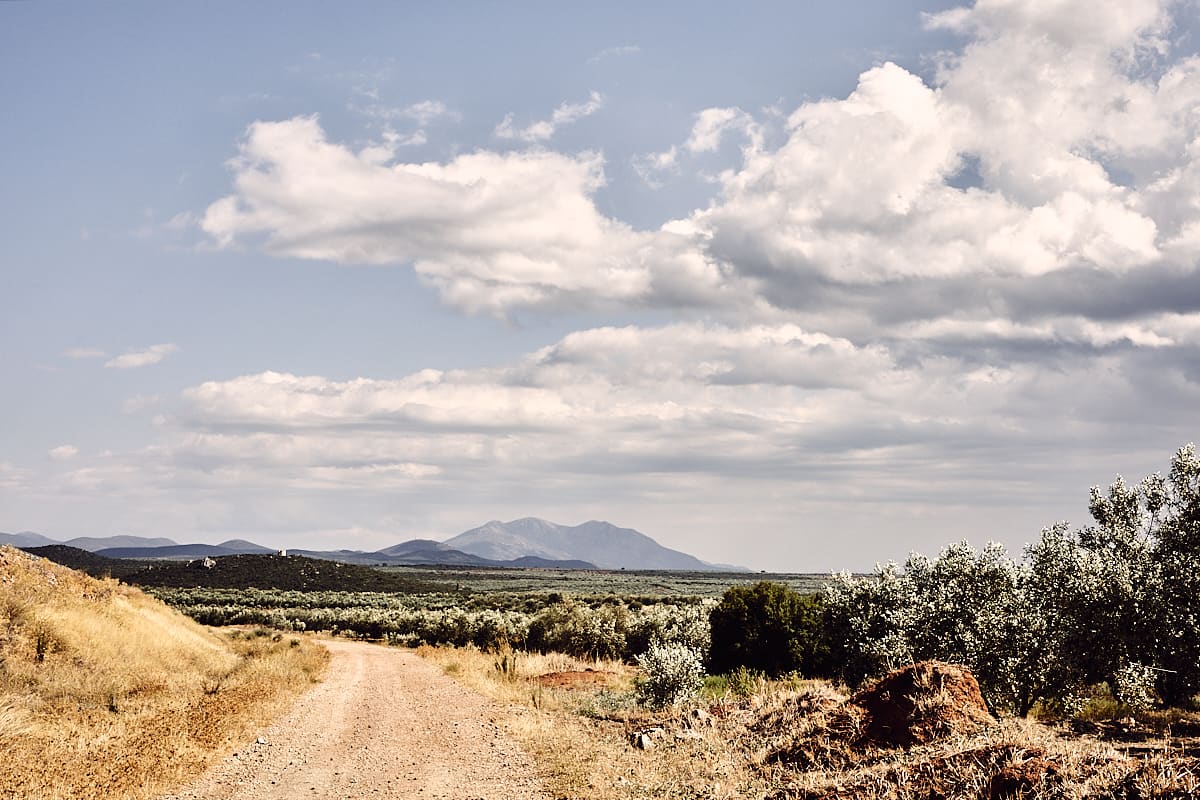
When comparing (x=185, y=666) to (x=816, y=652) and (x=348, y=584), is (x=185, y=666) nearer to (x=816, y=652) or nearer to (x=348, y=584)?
(x=816, y=652)

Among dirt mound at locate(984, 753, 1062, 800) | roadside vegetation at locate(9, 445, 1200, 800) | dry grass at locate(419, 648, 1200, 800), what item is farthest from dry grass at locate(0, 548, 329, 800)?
dirt mound at locate(984, 753, 1062, 800)

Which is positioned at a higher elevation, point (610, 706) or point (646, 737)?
point (646, 737)

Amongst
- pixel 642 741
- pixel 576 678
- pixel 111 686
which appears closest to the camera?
pixel 642 741

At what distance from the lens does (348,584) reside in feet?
349

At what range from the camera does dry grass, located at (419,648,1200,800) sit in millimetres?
8898

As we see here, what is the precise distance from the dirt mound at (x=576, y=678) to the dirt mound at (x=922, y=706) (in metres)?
14.8

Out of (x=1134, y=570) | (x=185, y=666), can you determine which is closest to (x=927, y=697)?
(x=1134, y=570)

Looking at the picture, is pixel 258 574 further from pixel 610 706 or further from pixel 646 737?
pixel 646 737

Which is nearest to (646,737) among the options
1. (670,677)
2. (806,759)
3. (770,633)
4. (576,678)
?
(806,759)

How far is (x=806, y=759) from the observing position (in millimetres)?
12695

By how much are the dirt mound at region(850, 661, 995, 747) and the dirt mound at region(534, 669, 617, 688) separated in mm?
14804

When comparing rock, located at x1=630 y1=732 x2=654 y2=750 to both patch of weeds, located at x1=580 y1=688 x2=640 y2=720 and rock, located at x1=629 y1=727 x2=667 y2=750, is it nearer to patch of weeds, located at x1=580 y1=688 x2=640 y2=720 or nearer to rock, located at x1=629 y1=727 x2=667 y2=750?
rock, located at x1=629 y1=727 x2=667 y2=750

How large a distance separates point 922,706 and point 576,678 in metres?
17.3

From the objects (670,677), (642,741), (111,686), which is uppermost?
(670,677)
